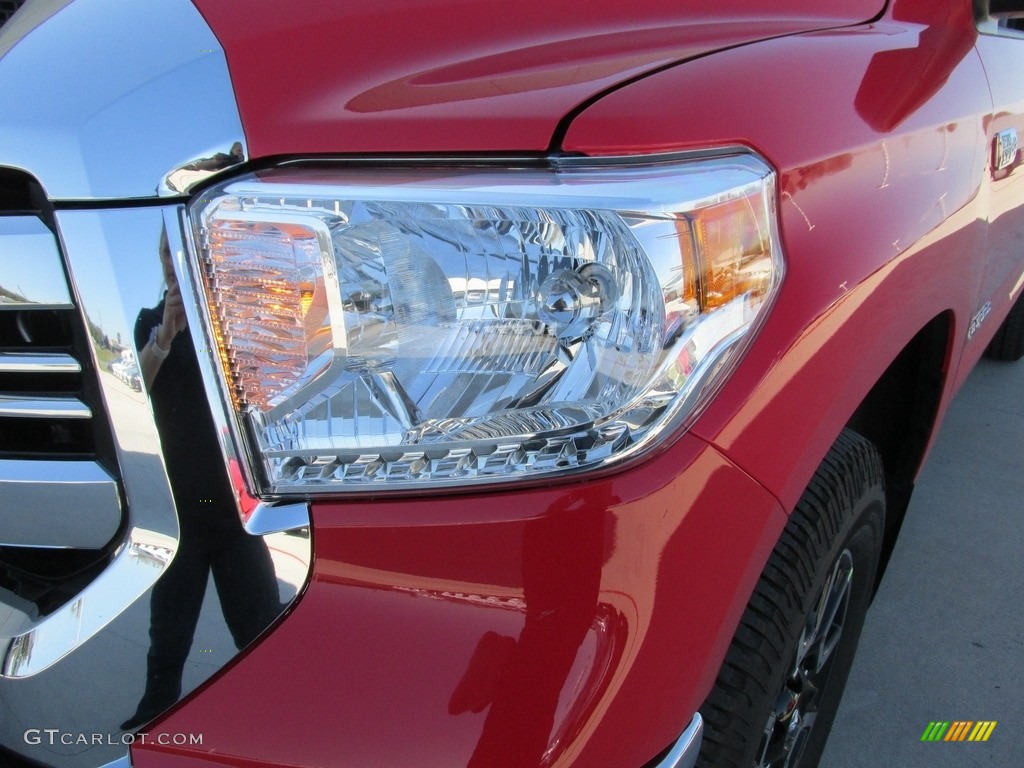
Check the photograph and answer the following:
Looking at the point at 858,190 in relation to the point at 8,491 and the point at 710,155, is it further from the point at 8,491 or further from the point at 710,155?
the point at 8,491

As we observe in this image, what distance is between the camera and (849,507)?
143cm

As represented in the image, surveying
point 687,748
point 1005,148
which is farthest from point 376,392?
point 1005,148

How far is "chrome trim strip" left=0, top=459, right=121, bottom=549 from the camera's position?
96 centimetres

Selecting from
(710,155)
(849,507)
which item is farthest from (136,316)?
(849,507)

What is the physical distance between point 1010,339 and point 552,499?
4.16 metres

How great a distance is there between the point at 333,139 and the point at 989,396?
3998 millimetres

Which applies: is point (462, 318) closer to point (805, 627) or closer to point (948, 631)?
point (805, 627)

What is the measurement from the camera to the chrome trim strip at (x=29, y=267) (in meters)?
0.92

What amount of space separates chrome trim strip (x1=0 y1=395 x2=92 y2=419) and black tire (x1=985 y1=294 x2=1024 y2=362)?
410 centimetres

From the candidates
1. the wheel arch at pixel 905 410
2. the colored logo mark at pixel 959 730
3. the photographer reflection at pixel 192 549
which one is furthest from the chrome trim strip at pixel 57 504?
the colored logo mark at pixel 959 730

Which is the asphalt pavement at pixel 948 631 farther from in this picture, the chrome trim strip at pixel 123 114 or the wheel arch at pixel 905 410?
the chrome trim strip at pixel 123 114

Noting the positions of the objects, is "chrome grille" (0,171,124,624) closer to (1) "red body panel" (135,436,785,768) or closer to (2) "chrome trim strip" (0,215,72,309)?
(2) "chrome trim strip" (0,215,72,309)

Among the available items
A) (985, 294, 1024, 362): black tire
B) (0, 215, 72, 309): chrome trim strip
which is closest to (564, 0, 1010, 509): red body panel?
(0, 215, 72, 309): chrome trim strip

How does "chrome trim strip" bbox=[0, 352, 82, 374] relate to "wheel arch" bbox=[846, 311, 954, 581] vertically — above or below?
above
